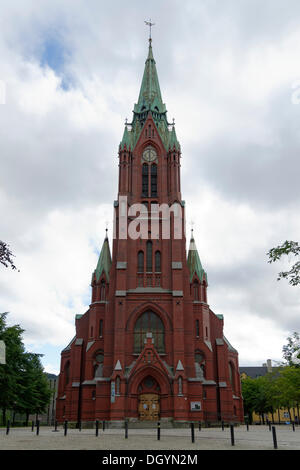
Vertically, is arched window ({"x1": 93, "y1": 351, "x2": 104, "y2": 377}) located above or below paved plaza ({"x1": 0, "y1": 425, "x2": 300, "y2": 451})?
above

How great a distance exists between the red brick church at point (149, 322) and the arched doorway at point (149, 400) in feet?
0.31

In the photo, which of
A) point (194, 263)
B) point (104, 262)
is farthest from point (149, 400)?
point (194, 263)

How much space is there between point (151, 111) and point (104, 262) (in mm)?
21024

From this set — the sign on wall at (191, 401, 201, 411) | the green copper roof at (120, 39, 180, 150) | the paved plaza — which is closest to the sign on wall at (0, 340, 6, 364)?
the paved plaza

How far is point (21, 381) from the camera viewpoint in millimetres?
52281

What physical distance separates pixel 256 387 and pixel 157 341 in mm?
47009

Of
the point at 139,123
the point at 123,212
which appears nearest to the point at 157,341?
the point at 123,212

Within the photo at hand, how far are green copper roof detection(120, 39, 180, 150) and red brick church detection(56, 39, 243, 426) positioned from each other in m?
0.18

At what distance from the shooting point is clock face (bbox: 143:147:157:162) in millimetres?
55438

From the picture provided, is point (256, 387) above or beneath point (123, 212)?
beneath

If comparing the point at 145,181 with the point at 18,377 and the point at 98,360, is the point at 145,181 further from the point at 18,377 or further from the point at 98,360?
the point at 18,377

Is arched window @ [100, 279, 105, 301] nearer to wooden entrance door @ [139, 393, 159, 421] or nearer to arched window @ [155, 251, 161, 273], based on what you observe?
arched window @ [155, 251, 161, 273]

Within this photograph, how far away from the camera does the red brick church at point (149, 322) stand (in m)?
43.3
